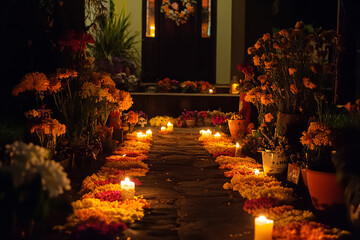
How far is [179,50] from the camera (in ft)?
46.5

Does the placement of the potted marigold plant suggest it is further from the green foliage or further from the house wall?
the house wall

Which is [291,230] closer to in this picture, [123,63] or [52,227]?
[52,227]

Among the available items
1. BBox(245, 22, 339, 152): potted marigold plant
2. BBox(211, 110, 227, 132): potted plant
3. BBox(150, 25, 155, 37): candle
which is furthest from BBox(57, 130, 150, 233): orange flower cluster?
BBox(150, 25, 155, 37): candle

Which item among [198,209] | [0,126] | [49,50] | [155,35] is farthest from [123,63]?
[198,209]

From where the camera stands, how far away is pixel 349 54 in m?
6.84

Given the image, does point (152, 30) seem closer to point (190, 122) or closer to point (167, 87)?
point (167, 87)

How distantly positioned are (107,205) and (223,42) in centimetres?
1009

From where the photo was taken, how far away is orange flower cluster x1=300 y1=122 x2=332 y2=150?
4531 millimetres

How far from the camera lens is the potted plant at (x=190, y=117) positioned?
36.7 feet

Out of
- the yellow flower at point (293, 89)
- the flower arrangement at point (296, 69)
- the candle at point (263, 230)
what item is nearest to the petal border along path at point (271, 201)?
the candle at point (263, 230)

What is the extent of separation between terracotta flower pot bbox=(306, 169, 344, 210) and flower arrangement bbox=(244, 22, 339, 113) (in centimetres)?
133

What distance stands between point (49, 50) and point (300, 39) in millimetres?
3332

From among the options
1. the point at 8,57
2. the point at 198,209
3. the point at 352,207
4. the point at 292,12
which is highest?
the point at 292,12

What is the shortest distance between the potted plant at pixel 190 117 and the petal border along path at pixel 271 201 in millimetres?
4227
